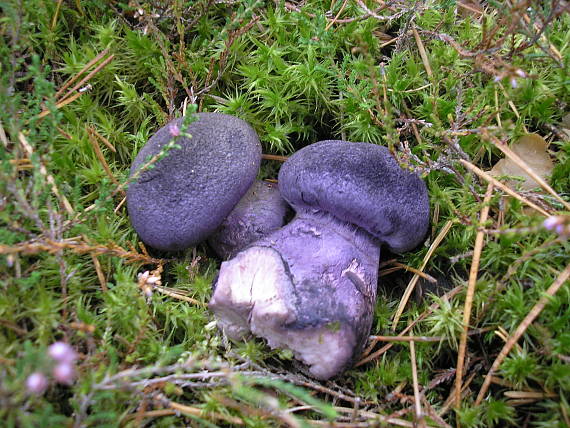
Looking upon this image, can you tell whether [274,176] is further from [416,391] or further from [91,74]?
[416,391]

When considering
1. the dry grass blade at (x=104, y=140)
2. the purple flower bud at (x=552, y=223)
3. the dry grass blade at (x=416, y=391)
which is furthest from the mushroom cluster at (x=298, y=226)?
the purple flower bud at (x=552, y=223)

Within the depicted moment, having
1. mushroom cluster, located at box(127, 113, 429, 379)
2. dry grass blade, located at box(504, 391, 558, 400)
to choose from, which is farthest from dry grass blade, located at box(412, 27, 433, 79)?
dry grass blade, located at box(504, 391, 558, 400)

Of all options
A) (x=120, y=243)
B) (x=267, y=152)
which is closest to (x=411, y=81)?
(x=267, y=152)

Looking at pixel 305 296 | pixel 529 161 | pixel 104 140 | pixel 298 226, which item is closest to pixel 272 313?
pixel 305 296

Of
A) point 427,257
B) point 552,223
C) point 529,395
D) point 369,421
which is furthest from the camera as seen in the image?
point 427,257

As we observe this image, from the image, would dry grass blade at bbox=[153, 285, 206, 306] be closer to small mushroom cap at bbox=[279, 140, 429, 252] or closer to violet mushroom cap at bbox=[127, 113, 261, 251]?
violet mushroom cap at bbox=[127, 113, 261, 251]

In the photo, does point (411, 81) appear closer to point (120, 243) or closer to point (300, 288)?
point (300, 288)
